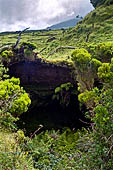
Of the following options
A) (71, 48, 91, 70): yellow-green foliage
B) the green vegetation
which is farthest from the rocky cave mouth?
(71, 48, 91, 70): yellow-green foliage

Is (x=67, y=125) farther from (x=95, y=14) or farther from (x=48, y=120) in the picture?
(x=95, y=14)

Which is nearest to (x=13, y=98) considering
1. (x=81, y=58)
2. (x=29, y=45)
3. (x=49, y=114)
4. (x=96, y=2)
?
(x=81, y=58)

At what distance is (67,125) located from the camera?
49.4ft

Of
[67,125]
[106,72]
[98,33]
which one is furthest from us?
[98,33]

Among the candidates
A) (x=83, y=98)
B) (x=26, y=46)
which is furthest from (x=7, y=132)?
(x=26, y=46)

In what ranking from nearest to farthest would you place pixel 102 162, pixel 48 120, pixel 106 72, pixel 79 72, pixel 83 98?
pixel 102 162
pixel 106 72
pixel 83 98
pixel 79 72
pixel 48 120

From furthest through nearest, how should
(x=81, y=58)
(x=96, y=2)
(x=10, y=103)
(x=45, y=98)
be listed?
(x=96, y=2) < (x=45, y=98) < (x=81, y=58) < (x=10, y=103)

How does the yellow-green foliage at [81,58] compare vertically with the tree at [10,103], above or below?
above

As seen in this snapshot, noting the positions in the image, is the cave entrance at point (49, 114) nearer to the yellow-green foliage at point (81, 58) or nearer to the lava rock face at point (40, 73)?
the lava rock face at point (40, 73)

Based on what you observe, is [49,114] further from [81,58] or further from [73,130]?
[81,58]

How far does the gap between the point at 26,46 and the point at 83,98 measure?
25.3ft

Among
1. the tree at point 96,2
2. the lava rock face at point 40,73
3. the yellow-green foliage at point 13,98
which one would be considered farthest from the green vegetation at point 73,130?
the tree at point 96,2

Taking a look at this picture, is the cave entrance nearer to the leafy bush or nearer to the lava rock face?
the lava rock face

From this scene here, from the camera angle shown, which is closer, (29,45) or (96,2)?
(29,45)
